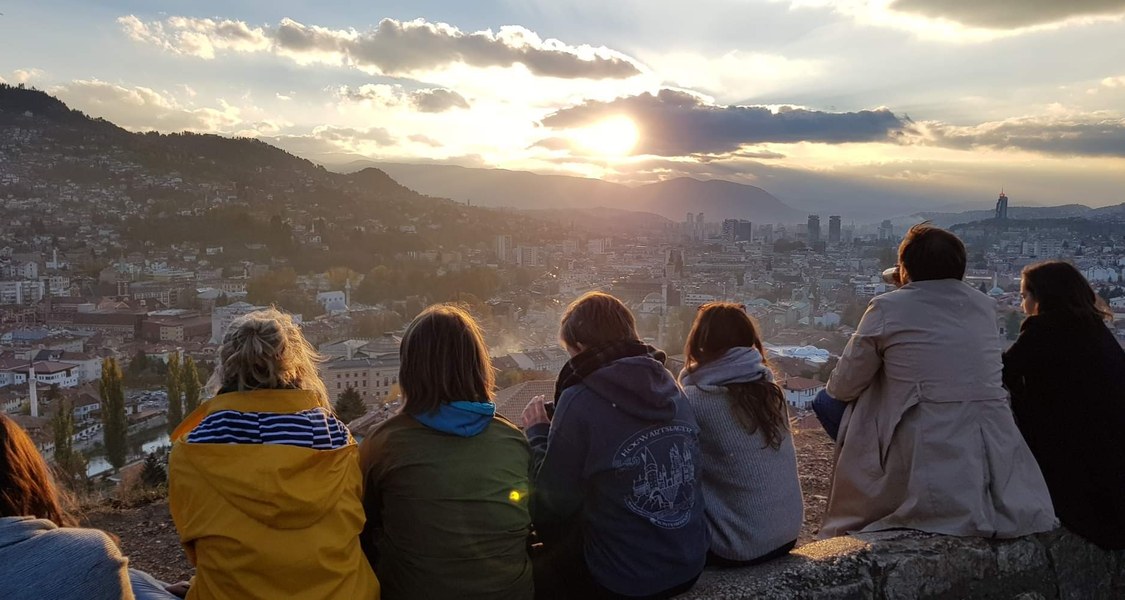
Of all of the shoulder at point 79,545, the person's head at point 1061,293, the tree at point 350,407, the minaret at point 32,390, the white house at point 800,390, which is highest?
the person's head at point 1061,293

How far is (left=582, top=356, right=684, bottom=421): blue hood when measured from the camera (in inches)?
63.1

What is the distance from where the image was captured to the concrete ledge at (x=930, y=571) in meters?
1.62

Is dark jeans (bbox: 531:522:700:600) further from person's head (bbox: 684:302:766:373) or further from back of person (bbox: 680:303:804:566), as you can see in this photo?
person's head (bbox: 684:302:766:373)

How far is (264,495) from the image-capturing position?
4.16 ft

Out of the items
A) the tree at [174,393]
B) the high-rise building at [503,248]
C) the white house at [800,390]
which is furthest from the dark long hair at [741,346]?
the high-rise building at [503,248]

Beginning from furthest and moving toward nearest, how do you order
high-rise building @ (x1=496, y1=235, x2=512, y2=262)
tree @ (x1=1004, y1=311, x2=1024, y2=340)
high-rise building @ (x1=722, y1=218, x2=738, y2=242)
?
high-rise building @ (x1=722, y1=218, x2=738, y2=242)
high-rise building @ (x1=496, y1=235, x2=512, y2=262)
tree @ (x1=1004, y1=311, x2=1024, y2=340)

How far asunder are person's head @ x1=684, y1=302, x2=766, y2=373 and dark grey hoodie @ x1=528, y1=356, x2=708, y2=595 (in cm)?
41

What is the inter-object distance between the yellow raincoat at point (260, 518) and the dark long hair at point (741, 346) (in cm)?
105

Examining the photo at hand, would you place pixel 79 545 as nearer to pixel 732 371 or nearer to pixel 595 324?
pixel 595 324

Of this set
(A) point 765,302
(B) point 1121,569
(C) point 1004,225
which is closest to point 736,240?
(A) point 765,302

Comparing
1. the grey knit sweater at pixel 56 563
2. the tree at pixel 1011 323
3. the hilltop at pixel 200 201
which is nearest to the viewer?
the grey knit sweater at pixel 56 563

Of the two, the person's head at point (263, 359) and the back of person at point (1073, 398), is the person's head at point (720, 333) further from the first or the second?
the person's head at point (263, 359)

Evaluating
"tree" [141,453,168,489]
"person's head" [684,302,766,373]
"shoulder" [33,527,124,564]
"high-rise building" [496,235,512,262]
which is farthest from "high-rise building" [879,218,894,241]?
"shoulder" [33,527,124,564]

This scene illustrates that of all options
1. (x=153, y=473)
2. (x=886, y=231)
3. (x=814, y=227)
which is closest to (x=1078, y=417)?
(x=153, y=473)
